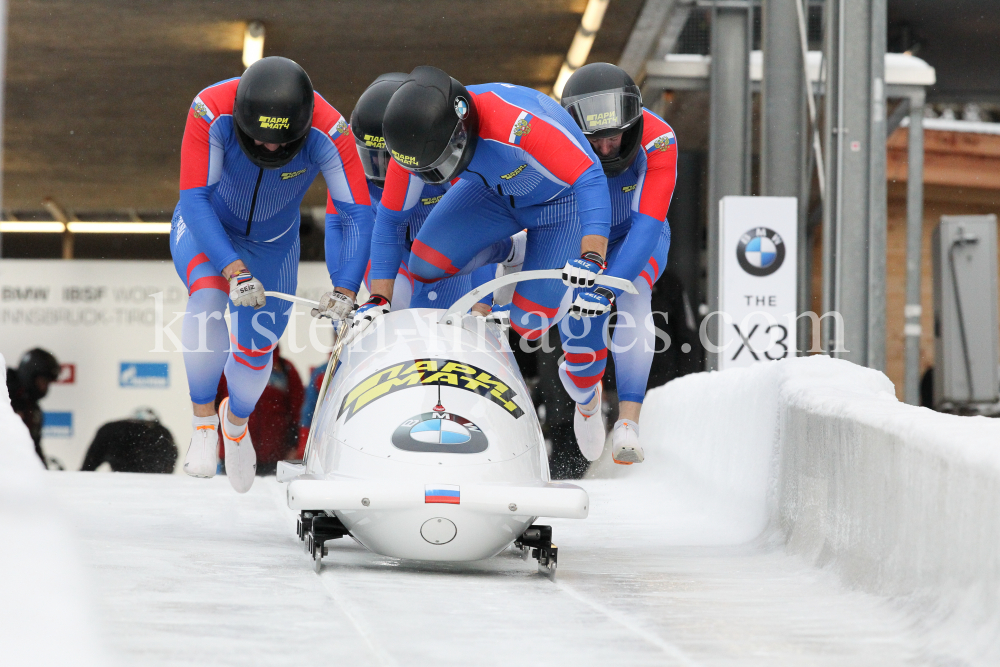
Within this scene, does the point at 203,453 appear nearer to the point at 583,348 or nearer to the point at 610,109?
the point at 583,348

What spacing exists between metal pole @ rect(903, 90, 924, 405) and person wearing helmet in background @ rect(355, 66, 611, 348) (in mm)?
3766

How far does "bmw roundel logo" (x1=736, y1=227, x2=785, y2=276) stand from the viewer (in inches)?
245

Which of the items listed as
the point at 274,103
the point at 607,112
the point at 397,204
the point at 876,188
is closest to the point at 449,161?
the point at 397,204

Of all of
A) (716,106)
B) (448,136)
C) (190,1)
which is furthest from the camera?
(716,106)

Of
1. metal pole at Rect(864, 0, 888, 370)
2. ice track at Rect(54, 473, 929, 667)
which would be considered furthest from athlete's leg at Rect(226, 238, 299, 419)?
metal pole at Rect(864, 0, 888, 370)

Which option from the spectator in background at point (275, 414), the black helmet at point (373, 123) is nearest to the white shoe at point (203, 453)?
the black helmet at point (373, 123)

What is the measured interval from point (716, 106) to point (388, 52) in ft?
8.26

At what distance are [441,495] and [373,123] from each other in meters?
1.94

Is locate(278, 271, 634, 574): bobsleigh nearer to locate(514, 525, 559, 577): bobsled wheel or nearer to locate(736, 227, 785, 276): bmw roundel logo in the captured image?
locate(514, 525, 559, 577): bobsled wheel

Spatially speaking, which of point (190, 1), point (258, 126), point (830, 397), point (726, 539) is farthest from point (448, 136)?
point (190, 1)

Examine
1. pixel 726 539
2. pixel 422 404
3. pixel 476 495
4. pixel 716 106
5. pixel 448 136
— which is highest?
pixel 716 106

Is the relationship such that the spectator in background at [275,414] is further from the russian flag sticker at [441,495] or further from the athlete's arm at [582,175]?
the russian flag sticker at [441,495]

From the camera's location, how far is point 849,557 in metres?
2.57

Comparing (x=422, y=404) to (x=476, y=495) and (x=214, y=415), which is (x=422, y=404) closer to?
(x=476, y=495)
